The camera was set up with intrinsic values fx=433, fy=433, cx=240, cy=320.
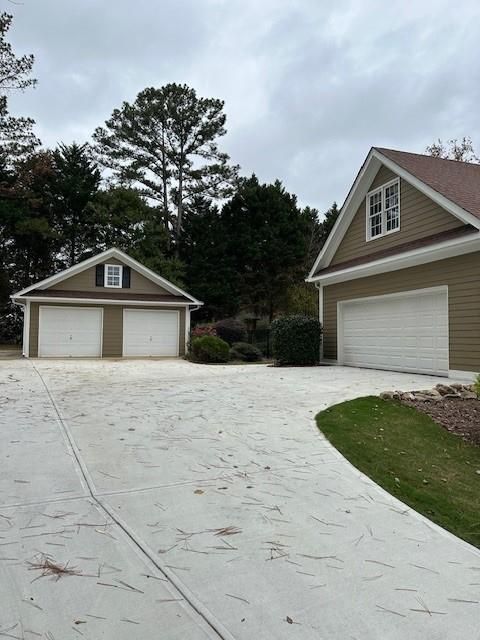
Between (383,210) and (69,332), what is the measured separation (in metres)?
12.7

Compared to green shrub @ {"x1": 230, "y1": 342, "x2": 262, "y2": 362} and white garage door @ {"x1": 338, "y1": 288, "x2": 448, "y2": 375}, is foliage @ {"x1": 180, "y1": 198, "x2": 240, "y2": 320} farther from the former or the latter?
white garage door @ {"x1": 338, "y1": 288, "x2": 448, "y2": 375}

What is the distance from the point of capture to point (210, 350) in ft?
52.5

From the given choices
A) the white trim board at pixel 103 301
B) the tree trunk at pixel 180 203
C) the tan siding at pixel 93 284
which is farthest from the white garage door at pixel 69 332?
the tree trunk at pixel 180 203

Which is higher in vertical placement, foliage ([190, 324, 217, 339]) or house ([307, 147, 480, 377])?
house ([307, 147, 480, 377])

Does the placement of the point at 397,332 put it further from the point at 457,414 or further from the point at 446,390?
the point at 457,414

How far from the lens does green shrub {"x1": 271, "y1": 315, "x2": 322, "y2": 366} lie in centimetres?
1330

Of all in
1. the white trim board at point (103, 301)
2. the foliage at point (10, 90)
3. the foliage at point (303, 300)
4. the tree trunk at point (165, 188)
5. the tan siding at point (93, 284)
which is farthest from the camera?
the tree trunk at point (165, 188)

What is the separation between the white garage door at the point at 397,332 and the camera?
10.1 meters

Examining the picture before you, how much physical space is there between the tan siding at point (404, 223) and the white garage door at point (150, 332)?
8.31 metres

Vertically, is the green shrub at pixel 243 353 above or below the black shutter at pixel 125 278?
below

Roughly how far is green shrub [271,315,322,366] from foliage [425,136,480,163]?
17.6 meters

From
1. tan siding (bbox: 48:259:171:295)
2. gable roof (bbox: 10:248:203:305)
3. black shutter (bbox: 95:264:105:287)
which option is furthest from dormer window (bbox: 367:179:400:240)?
black shutter (bbox: 95:264:105:287)

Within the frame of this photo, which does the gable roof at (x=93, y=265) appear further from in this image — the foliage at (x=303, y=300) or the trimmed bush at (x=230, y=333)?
the foliage at (x=303, y=300)

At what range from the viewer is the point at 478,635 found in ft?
6.02
